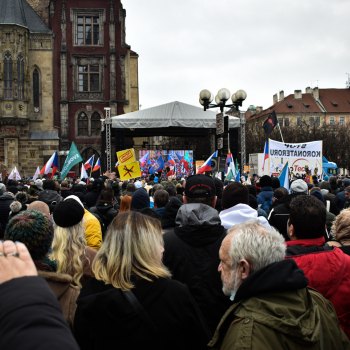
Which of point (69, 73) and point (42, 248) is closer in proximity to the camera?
point (42, 248)

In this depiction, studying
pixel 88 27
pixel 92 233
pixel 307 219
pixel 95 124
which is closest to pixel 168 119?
pixel 92 233

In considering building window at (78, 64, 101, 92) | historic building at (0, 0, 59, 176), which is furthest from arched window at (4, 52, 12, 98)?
building window at (78, 64, 101, 92)

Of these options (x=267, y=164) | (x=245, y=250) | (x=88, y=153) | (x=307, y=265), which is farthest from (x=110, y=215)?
(x=88, y=153)

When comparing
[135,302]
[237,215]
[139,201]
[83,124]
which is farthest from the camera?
[83,124]

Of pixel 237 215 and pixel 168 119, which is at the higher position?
pixel 168 119

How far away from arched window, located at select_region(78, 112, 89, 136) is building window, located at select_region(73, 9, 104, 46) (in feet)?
19.6

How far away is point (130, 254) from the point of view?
306cm

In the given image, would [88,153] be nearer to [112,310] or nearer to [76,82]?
[76,82]

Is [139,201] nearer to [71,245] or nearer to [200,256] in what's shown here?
[71,245]

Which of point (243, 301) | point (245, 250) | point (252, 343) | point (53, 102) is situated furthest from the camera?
point (53, 102)

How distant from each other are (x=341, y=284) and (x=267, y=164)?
1243cm

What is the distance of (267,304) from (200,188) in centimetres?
254

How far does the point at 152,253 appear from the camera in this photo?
3.09 meters

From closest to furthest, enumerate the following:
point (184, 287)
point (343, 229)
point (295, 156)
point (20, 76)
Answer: point (184, 287), point (343, 229), point (295, 156), point (20, 76)
